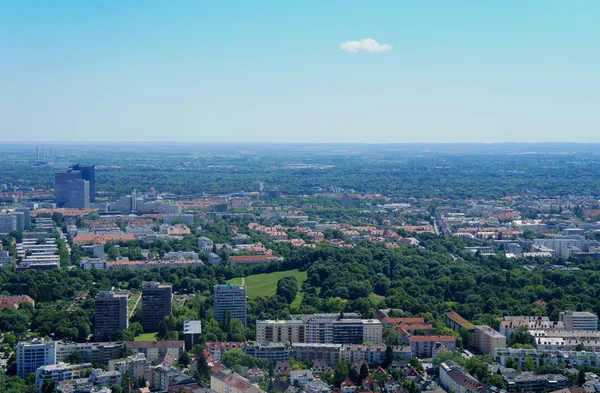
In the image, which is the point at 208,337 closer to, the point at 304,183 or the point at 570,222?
the point at 570,222

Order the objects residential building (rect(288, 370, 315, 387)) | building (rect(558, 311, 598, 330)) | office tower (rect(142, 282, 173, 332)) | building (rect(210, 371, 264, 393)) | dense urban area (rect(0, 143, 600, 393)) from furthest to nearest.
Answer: office tower (rect(142, 282, 173, 332)), building (rect(558, 311, 598, 330)), dense urban area (rect(0, 143, 600, 393)), residential building (rect(288, 370, 315, 387)), building (rect(210, 371, 264, 393))

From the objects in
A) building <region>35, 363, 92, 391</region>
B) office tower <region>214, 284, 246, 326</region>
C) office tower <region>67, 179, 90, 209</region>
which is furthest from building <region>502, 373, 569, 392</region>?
office tower <region>67, 179, 90, 209</region>

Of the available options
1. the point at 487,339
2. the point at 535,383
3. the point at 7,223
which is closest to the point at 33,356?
the point at 487,339

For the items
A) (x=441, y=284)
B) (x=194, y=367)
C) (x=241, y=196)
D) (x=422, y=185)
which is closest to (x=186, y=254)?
(x=441, y=284)

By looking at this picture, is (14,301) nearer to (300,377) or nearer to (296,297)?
(296,297)

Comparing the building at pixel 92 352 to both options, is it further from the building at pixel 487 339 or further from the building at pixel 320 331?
the building at pixel 487 339

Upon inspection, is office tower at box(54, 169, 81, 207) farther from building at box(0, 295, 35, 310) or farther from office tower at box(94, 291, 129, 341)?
office tower at box(94, 291, 129, 341)
